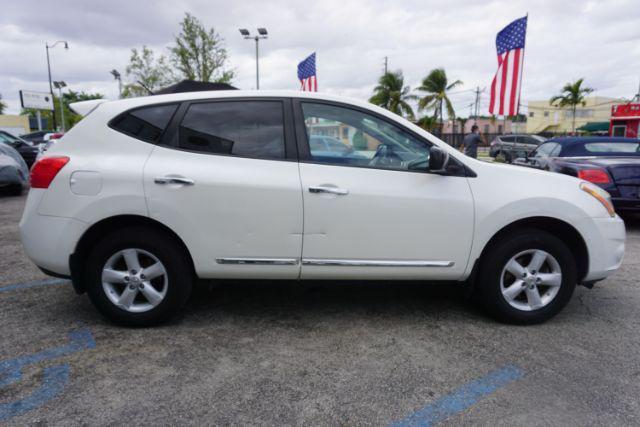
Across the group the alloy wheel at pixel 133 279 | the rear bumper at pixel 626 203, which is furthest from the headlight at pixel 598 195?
the rear bumper at pixel 626 203

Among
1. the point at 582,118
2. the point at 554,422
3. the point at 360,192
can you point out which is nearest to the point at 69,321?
the point at 360,192

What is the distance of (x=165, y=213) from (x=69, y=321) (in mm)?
1241

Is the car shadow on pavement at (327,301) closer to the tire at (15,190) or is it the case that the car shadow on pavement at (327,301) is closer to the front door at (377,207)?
the front door at (377,207)

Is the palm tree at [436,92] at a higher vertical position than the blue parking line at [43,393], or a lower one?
higher

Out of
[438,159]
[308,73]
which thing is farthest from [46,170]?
[308,73]

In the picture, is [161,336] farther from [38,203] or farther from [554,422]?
[554,422]

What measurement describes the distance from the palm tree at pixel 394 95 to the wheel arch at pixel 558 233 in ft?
122

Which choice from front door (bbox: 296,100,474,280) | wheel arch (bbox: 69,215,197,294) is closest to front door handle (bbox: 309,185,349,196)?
front door (bbox: 296,100,474,280)

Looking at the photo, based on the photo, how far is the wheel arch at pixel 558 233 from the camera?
126 inches

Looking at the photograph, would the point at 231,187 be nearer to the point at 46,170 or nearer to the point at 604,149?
the point at 46,170

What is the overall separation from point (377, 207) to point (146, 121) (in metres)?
1.75

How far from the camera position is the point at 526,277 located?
3205mm

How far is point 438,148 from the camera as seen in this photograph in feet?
9.71

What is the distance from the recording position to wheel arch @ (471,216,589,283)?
10.5ft
